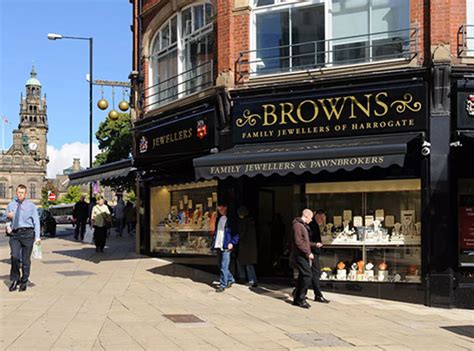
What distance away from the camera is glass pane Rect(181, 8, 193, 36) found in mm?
15648

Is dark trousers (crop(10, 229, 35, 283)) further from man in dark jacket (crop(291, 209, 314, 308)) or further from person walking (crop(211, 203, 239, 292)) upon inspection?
man in dark jacket (crop(291, 209, 314, 308))

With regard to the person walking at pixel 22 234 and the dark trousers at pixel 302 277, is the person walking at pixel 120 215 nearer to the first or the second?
the person walking at pixel 22 234

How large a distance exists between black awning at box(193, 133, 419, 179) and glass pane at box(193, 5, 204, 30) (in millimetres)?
4060

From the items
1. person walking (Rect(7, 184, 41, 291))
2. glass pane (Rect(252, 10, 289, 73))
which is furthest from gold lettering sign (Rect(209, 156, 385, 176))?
person walking (Rect(7, 184, 41, 291))

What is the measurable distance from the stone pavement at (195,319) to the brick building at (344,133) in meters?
1.16

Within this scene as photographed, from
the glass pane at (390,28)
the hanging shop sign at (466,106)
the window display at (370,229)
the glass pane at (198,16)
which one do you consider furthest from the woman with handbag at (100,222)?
the hanging shop sign at (466,106)

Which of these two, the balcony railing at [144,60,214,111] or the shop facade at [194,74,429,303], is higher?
the balcony railing at [144,60,214,111]

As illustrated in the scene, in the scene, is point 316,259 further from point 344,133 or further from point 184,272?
point 184,272

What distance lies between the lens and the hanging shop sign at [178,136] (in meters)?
13.9

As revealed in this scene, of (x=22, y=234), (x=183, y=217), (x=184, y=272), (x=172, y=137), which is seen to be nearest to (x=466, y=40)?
(x=172, y=137)

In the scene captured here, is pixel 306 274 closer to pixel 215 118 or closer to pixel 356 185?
pixel 356 185

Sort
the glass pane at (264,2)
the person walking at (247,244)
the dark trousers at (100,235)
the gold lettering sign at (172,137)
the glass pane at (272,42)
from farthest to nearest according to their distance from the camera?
the dark trousers at (100,235)
the gold lettering sign at (172,137)
the glass pane at (264,2)
the glass pane at (272,42)
the person walking at (247,244)

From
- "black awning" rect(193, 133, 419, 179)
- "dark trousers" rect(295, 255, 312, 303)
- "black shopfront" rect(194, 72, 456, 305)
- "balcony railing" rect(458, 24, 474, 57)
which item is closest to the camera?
"dark trousers" rect(295, 255, 312, 303)

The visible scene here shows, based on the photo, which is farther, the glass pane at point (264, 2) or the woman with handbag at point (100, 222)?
the woman with handbag at point (100, 222)
